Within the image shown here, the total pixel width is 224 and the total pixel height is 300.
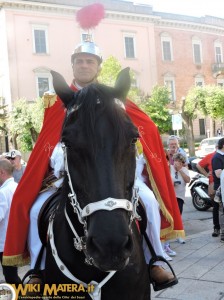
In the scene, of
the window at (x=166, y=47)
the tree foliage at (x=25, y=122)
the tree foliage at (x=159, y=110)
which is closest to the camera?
the tree foliage at (x=25, y=122)

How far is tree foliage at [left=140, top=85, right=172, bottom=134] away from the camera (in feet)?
109

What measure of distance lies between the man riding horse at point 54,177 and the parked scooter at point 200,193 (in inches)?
304

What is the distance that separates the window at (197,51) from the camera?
156 ft

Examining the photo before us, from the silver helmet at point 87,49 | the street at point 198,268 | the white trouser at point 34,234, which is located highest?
the silver helmet at point 87,49

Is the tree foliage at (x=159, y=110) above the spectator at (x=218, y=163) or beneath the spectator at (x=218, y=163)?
above

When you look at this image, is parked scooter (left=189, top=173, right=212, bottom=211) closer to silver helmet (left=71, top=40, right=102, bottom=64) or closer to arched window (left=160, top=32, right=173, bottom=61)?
silver helmet (left=71, top=40, right=102, bottom=64)

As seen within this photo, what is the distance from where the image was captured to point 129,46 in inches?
1641

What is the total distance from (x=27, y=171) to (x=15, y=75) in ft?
110

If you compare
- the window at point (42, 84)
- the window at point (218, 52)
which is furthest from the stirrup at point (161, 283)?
the window at point (218, 52)

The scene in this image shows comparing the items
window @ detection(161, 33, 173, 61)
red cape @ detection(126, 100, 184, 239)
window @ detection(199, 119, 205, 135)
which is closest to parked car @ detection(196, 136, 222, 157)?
window @ detection(199, 119, 205, 135)

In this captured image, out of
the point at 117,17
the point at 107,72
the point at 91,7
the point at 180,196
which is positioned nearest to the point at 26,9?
the point at 117,17

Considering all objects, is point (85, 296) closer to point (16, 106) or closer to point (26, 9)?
point (16, 106)

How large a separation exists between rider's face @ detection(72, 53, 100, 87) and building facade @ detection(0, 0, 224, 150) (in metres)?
32.6

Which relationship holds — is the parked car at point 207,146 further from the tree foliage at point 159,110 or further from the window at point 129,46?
the window at point 129,46
